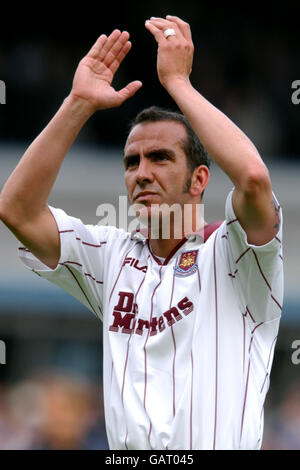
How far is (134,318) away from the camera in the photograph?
337 centimetres

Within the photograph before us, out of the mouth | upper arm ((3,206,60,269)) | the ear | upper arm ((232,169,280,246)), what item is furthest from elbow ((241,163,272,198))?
upper arm ((3,206,60,269))

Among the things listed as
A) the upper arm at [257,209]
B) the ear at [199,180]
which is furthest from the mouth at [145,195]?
the upper arm at [257,209]

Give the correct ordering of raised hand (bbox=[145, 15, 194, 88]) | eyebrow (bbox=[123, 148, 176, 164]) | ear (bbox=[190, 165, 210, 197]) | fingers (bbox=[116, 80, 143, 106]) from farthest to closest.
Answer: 1. ear (bbox=[190, 165, 210, 197])
2. eyebrow (bbox=[123, 148, 176, 164])
3. fingers (bbox=[116, 80, 143, 106])
4. raised hand (bbox=[145, 15, 194, 88])

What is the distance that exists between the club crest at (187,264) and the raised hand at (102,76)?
0.72 meters

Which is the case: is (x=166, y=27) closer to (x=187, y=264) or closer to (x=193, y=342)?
(x=187, y=264)

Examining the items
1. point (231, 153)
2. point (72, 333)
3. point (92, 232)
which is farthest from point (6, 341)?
point (231, 153)

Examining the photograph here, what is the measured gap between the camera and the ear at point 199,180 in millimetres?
3730

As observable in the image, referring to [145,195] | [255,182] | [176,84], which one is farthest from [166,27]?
[255,182]

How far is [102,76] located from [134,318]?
1.07m

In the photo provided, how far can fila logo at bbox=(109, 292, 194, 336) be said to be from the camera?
10.7 feet

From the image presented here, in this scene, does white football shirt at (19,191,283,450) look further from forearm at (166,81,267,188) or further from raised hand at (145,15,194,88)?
raised hand at (145,15,194,88)

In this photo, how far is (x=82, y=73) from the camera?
3492mm

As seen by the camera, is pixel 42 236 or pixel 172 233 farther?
pixel 172 233

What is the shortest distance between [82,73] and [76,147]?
747 centimetres
